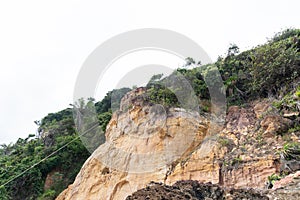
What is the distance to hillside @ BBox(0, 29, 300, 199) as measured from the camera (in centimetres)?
913

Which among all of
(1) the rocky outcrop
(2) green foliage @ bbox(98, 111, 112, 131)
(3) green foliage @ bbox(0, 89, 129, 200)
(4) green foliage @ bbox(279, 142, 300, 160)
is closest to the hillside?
(4) green foliage @ bbox(279, 142, 300, 160)

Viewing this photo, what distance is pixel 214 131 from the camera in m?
11.7

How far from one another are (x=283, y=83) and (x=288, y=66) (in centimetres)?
69

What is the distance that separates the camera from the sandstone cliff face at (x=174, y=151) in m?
9.23

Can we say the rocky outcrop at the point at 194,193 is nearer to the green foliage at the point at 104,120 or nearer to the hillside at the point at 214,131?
the hillside at the point at 214,131

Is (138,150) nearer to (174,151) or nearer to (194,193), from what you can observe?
(174,151)

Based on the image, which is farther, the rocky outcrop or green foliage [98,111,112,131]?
green foliage [98,111,112,131]

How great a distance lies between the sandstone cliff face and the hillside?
0.11 ft

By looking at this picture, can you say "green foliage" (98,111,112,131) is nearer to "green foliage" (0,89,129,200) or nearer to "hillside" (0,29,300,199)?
"green foliage" (0,89,129,200)

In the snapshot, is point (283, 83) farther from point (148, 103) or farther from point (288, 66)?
point (148, 103)

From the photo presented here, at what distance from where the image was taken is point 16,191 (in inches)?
745

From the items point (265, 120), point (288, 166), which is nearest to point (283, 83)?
point (265, 120)

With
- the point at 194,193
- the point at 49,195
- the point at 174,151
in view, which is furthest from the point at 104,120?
the point at 194,193

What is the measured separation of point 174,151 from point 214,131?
175 centimetres
